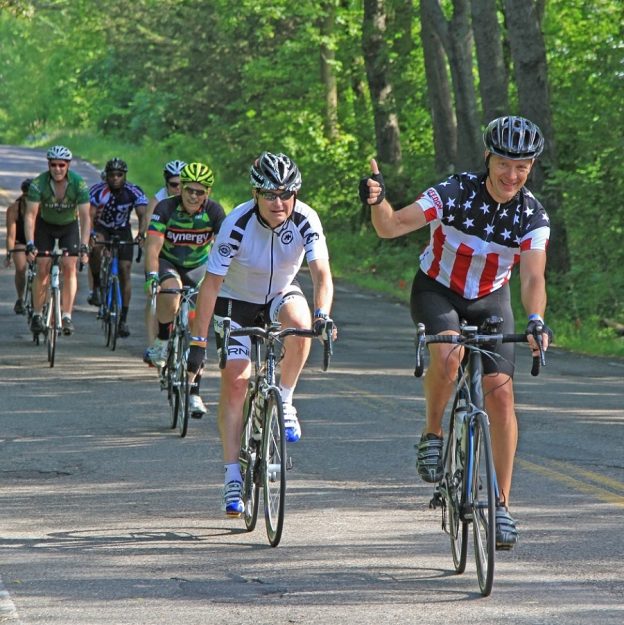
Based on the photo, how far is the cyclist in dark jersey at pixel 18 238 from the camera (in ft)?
61.9

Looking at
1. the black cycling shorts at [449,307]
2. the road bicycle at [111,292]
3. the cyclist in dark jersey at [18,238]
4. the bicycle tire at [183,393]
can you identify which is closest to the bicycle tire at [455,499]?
the black cycling shorts at [449,307]

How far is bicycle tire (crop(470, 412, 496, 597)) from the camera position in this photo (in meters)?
6.68

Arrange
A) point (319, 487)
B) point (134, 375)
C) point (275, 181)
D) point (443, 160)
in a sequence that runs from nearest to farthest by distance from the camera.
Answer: point (275, 181) < point (319, 487) < point (134, 375) < point (443, 160)

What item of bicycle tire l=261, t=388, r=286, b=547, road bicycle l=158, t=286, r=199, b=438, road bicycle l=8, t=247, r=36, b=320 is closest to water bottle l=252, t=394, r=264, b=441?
bicycle tire l=261, t=388, r=286, b=547

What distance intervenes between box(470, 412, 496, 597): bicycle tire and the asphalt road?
141mm

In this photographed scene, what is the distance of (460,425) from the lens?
7.25 meters

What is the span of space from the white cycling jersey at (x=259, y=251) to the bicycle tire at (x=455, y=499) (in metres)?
1.73

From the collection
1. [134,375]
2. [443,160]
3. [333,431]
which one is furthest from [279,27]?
[333,431]

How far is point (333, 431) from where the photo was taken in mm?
12586

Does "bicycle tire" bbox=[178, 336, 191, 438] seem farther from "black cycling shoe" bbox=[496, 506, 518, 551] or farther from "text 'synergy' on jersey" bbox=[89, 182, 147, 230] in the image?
"text 'synergy' on jersey" bbox=[89, 182, 147, 230]

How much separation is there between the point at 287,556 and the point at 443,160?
85.0 feet

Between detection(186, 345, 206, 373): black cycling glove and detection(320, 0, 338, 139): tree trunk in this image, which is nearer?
detection(186, 345, 206, 373): black cycling glove

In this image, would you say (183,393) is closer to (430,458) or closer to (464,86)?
(430,458)

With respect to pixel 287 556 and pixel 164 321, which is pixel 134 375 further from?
pixel 287 556
